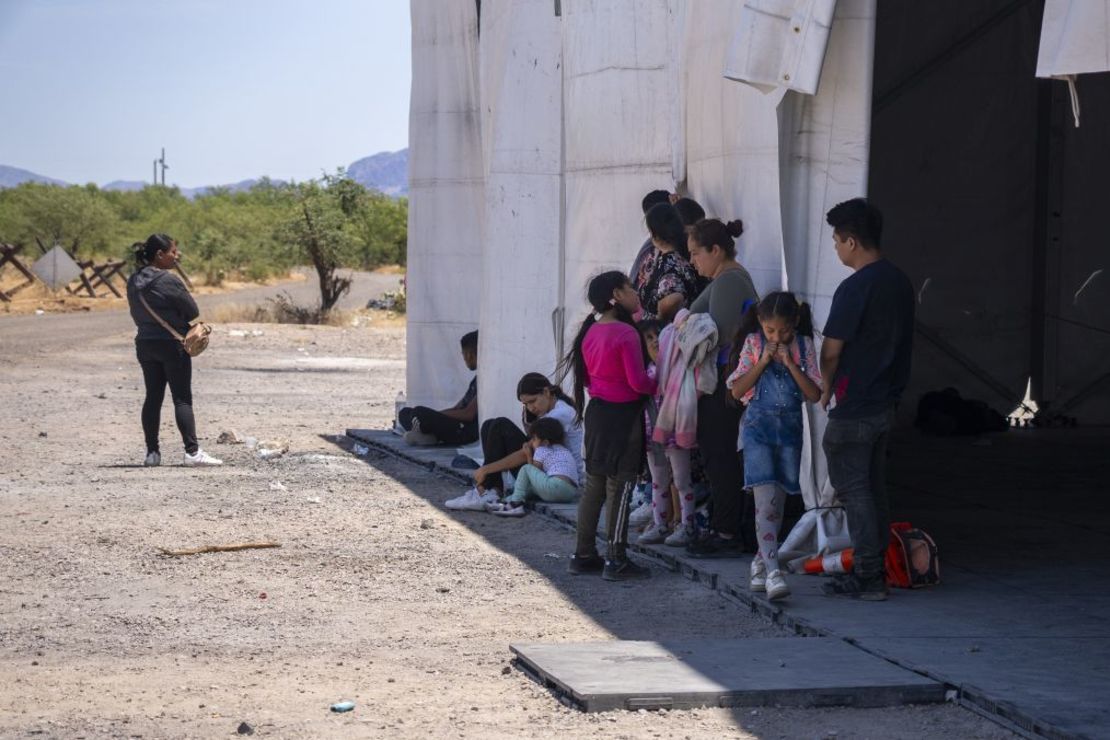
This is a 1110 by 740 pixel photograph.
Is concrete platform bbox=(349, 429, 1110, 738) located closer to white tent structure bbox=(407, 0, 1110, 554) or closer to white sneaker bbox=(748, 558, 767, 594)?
white sneaker bbox=(748, 558, 767, 594)

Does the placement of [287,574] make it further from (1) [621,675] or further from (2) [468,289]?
(2) [468,289]

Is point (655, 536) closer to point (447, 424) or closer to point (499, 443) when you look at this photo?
point (499, 443)

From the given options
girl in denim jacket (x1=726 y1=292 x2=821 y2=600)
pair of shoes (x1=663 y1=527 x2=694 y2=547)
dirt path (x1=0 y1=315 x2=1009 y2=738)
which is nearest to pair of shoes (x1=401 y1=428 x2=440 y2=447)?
dirt path (x1=0 y1=315 x2=1009 y2=738)

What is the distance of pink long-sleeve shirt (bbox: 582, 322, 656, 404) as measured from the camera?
7520 mm

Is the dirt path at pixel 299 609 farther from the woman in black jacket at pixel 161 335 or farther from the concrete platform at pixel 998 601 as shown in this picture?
the woman in black jacket at pixel 161 335

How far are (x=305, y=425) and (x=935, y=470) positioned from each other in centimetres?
615

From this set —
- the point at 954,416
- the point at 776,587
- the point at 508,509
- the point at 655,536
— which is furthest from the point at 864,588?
the point at 954,416

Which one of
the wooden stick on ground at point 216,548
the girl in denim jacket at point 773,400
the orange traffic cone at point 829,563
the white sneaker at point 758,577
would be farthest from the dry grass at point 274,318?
the white sneaker at point 758,577

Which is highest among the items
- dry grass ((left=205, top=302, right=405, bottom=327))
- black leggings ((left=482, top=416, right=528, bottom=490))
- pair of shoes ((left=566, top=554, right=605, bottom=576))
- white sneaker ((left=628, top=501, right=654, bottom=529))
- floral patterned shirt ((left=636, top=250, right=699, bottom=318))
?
floral patterned shirt ((left=636, top=250, right=699, bottom=318))

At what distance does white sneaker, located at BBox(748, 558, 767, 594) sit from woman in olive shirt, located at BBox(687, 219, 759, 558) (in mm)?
848

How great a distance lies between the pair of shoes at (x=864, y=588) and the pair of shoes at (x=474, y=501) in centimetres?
343

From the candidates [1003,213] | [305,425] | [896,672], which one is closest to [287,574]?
[896,672]

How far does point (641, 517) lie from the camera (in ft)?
29.8

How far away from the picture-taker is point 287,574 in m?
7.95
